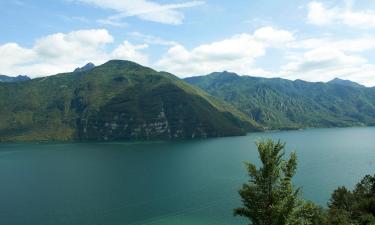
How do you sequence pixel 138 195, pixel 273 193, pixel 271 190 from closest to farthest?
pixel 273 193 < pixel 271 190 < pixel 138 195

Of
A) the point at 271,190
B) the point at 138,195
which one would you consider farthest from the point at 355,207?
the point at 138,195

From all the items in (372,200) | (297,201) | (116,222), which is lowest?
(116,222)

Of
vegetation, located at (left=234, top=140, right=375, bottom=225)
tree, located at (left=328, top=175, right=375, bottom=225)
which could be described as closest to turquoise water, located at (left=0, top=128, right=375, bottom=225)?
tree, located at (left=328, top=175, right=375, bottom=225)

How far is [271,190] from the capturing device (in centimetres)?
2733

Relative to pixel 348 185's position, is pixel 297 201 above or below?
above

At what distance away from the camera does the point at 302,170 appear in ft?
627

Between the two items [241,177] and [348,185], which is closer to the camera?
[348,185]

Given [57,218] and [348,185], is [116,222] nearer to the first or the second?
[57,218]

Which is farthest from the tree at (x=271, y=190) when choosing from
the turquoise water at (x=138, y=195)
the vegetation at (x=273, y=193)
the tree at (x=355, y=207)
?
the turquoise water at (x=138, y=195)

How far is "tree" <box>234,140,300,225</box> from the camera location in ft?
86.8

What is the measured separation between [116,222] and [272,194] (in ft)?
294

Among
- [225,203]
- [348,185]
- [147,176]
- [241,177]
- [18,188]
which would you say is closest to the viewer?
[225,203]

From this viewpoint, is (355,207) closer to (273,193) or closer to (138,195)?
(273,193)

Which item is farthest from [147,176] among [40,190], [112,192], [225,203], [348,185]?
[348,185]
